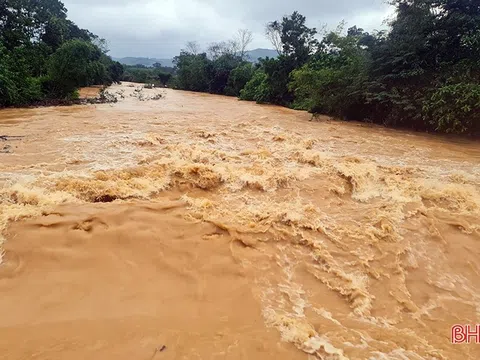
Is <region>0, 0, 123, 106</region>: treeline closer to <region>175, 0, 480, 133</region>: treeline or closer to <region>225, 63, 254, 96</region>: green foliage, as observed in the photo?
<region>175, 0, 480, 133</region>: treeline

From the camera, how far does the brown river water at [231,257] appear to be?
97.5 inches

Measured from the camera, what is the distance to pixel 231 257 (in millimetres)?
3449

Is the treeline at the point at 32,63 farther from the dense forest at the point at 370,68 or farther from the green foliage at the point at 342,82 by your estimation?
the green foliage at the point at 342,82

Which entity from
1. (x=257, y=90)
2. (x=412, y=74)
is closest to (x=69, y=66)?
(x=257, y=90)

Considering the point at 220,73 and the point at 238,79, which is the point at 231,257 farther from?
the point at 220,73

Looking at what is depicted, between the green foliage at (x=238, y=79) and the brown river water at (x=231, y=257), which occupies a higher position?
the green foliage at (x=238, y=79)

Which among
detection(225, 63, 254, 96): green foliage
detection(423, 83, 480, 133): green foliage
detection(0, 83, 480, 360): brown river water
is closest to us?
detection(0, 83, 480, 360): brown river water

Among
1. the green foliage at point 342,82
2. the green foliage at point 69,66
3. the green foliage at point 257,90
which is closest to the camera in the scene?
the green foliage at point 342,82

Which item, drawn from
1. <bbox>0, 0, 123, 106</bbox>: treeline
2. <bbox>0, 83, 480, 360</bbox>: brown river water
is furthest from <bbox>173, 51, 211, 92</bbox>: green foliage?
<bbox>0, 83, 480, 360</bbox>: brown river water

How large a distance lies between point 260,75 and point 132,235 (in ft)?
76.8

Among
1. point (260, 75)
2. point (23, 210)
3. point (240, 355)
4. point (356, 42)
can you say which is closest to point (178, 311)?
point (240, 355)

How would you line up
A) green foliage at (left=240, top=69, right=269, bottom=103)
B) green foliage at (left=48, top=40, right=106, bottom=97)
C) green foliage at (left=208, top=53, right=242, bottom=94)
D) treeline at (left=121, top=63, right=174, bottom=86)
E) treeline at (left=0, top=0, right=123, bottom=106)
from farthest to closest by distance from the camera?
treeline at (left=121, top=63, right=174, bottom=86) < green foliage at (left=208, top=53, right=242, bottom=94) < green foliage at (left=240, top=69, right=269, bottom=103) < green foliage at (left=48, top=40, right=106, bottom=97) < treeline at (left=0, top=0, right=123, bottom=106)

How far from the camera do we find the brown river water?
2477mm

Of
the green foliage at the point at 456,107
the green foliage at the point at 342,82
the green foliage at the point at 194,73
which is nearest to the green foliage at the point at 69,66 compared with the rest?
the green foliage at the point at 342,82
